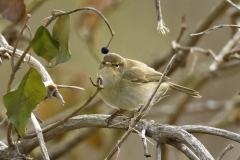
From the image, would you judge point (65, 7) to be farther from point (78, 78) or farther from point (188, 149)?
point (188, 149)

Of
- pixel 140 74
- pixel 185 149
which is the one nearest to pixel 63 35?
pixel 185 149

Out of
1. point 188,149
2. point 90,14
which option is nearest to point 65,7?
point 90,14

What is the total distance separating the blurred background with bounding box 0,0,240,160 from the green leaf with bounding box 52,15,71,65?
5.02 ft

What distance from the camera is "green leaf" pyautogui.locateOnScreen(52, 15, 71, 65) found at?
1.75m

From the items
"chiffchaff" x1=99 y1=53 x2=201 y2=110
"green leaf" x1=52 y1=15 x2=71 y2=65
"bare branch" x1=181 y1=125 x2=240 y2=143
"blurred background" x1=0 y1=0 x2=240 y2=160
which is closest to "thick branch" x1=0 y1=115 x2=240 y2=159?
"bare branch" x1=181 y1=125 x2=240 y2=143

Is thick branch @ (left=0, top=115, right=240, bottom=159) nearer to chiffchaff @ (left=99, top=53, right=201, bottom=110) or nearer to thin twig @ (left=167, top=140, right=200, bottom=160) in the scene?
thin twig @ (left=167, top=140, right=200, bottom=160)

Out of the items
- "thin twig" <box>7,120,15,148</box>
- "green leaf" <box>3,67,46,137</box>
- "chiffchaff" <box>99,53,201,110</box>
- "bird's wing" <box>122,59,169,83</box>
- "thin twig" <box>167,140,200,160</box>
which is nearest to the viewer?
"thin twig" <box>167,140,200,160</box>

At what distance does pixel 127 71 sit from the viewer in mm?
3521

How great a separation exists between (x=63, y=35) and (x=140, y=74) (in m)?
1.83

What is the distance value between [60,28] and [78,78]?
1727 mm

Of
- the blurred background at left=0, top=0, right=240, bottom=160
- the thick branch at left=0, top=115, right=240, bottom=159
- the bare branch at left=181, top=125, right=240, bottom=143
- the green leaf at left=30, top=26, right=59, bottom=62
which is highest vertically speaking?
the green leaf at left=30, top=26, right=59, bottom=62

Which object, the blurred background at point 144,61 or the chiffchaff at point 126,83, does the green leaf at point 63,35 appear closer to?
the chiffchaff at point 126,83

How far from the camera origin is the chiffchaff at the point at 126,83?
3092mm

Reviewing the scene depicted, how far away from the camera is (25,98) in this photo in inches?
62.2
